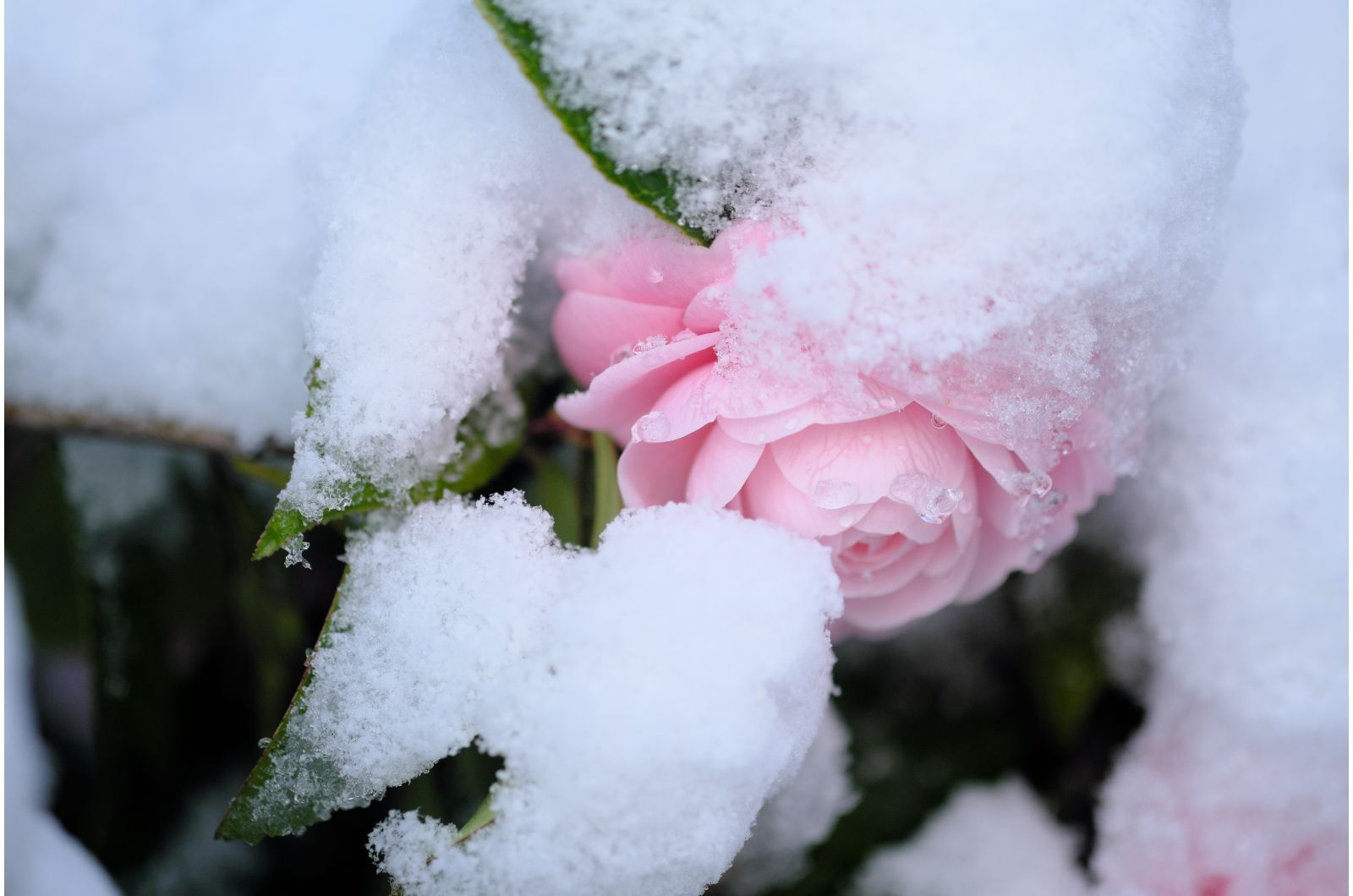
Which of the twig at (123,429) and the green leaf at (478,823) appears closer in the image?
the green leaf at (478,823)

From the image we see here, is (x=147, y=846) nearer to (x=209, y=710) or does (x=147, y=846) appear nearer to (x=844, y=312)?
(x=209, y=710)

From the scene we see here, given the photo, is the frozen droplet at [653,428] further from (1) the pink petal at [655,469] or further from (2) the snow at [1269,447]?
(2) the snow at [1269,447]

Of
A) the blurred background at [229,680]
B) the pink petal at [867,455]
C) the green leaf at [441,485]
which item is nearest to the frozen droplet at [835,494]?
the pink petal at [867,455]

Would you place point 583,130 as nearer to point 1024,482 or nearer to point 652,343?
point 652,343

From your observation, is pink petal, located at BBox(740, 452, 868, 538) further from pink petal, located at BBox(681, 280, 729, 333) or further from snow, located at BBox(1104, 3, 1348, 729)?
snow, located at BBox(1104, 3, 1348, 729)

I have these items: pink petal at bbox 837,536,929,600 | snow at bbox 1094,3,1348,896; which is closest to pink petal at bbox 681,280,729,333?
pink petal at bbox 837,536,929,600

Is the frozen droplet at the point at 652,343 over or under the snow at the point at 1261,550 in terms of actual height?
over

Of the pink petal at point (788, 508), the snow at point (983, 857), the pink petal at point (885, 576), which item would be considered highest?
the pink petal at point (788, 508)

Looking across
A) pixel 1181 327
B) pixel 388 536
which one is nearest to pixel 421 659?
pixel 388 536
